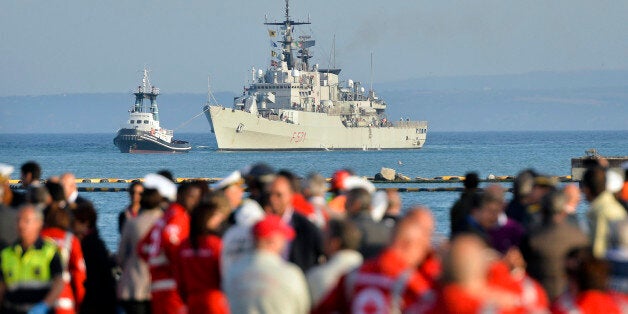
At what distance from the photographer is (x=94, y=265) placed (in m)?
11.2

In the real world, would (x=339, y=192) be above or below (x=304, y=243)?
above

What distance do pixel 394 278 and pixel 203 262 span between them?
7.73 feet

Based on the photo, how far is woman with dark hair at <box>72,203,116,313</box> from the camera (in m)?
10.9

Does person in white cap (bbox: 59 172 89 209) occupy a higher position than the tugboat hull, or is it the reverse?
person in white cap (bbox: 59 172 89 209)

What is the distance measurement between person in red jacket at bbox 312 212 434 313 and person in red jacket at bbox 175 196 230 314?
1.91 metres

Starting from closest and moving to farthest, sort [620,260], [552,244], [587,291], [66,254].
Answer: [587,291]
[620,260]
[552,244]
[66,254]

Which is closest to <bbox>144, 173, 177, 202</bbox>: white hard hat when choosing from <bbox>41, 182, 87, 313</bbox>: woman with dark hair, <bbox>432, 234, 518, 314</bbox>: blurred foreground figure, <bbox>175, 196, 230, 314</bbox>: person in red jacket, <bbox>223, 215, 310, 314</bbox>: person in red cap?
<bbox>41, 182, 87, 313</bbox>: woman with dark hair

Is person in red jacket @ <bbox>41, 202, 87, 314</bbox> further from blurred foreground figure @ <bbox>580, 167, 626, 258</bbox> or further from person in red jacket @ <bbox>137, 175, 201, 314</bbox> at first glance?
blurred foreground figure @ <bbox>580, 167, 626, 258</bbox>

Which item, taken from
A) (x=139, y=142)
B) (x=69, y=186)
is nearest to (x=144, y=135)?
(x=139, y=142)

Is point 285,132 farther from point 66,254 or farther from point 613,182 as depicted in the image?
point 66,254

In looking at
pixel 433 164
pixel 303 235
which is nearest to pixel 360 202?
pixel 303 235

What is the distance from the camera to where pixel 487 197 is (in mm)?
9164

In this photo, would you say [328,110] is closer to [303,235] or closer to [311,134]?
[311,134]

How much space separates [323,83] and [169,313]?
125959 mm
